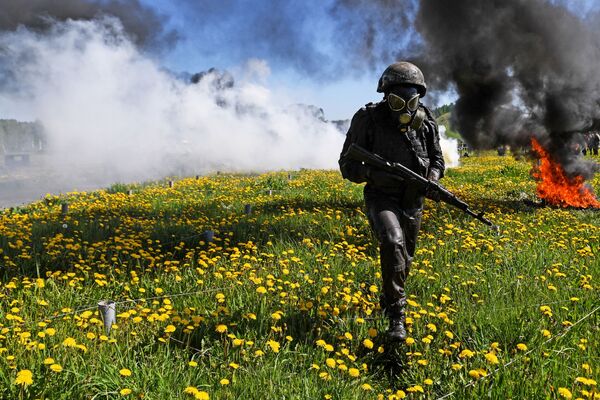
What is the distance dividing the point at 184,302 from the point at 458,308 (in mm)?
2480

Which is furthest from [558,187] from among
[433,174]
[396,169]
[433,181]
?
[396,169]

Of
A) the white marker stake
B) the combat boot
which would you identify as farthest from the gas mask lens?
the white marker stake

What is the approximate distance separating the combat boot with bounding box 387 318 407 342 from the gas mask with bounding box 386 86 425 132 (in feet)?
5.36

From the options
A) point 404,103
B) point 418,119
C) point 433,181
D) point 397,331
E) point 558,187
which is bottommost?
point 397,331

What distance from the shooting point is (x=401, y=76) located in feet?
12.0

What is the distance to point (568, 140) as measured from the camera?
34.2 feet

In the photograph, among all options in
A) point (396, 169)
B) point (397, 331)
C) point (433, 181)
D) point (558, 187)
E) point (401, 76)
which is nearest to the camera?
point (397, 331)

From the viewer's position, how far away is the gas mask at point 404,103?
12.0 feet

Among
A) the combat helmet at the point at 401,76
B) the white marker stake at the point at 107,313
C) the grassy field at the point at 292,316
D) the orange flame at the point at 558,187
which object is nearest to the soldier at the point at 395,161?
the combat helmet at the point at 401,76

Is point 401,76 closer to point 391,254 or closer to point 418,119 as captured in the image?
point 418,119

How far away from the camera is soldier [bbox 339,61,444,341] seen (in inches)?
140

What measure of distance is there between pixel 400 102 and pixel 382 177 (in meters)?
0.64

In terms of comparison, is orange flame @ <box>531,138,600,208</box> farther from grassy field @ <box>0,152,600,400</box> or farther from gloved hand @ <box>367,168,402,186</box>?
gloved hand @ <box>367,168,402,186</box>

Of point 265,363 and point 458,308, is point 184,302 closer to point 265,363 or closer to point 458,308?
point 265,363
